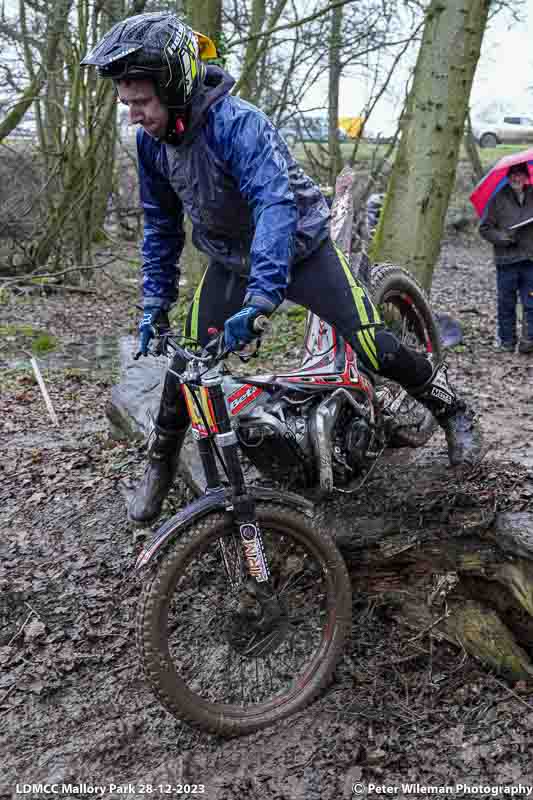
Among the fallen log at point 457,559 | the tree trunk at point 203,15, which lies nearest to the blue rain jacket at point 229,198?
the fallen log at point 457,559

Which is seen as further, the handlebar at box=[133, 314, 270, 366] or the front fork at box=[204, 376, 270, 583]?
the front fork at box=[204, 376, 270, 583]

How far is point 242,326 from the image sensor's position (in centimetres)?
263

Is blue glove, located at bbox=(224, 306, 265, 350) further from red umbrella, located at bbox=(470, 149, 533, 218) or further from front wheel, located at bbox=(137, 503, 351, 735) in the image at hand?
red umbrella, located at bbox=(470, 149, 533, 218)

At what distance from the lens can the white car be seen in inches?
1005

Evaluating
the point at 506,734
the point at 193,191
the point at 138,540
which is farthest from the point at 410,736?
the point at 193,191

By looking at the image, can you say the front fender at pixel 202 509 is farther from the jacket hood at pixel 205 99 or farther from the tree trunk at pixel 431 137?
the tree trunk at pixel 431 137

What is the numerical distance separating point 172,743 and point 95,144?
1130cm

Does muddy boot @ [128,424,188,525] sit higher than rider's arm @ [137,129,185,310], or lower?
lower

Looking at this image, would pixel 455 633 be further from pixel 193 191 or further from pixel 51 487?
pixel 51 487

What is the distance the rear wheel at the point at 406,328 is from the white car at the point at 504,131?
2369 centimetres

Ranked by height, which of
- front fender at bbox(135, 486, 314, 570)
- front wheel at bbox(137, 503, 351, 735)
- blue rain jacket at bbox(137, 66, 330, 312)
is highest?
blue rain jacket at bbox(137, 66, 330, 312)

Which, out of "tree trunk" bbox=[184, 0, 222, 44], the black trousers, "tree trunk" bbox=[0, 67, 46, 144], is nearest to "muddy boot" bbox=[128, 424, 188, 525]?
the black trousers

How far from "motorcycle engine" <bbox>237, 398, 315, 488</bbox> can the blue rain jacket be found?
24.9 inches

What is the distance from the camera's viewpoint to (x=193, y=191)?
3.01m
